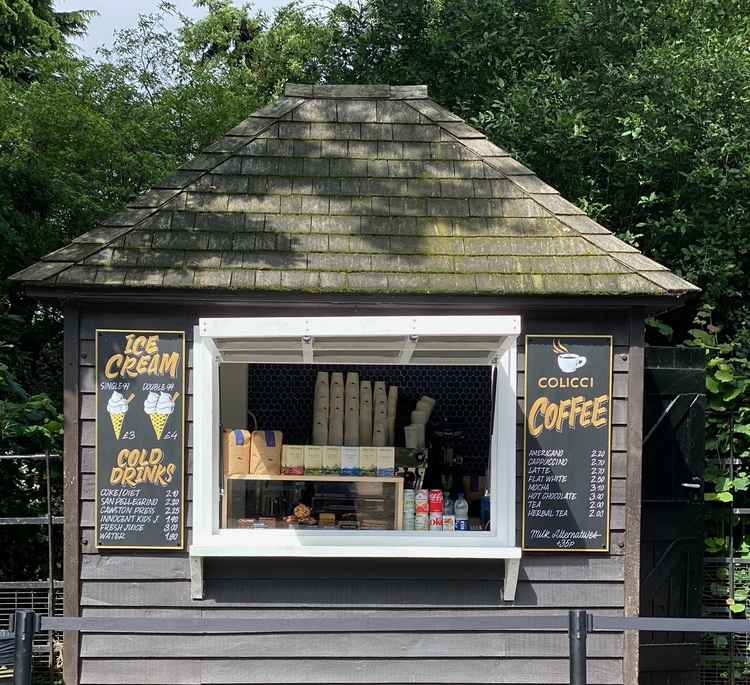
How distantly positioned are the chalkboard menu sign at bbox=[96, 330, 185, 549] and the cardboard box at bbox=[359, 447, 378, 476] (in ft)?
3.60

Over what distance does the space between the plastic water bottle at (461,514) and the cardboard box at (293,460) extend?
99 cm

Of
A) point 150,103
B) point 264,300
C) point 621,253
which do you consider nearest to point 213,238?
point 264,300

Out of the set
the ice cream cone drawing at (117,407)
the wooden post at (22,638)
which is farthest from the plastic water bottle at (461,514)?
the wooden post at (22,638)

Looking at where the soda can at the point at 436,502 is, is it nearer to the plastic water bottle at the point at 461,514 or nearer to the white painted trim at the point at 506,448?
the plastic water bottle at the point at 461,514

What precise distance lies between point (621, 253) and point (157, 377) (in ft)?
9.60

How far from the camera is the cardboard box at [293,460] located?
224 inches

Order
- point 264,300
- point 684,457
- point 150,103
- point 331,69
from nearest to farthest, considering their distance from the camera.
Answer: point 264,300 < point 684,457 < point 331,69 < point 150,103

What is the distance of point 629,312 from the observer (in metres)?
5.57

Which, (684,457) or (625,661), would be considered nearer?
(625,661)

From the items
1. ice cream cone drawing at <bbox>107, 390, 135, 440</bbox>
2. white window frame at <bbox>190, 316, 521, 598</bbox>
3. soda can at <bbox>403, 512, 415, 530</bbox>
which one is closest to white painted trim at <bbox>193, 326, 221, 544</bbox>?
white window frame at <bbox>190, 316, 521, 598</bbox>

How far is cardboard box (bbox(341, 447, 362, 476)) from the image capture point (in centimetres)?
570

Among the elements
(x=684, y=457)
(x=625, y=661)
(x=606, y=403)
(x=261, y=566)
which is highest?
(x=606, y=403)

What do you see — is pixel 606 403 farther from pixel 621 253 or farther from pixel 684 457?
pixel 684 457

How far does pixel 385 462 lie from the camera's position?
5.73 metres
